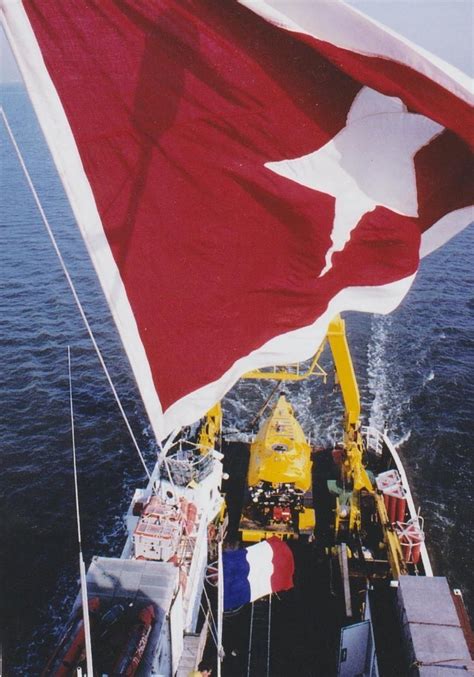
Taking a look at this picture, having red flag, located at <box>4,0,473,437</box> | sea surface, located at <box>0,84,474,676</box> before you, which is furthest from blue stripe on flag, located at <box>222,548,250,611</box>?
red flag, located at <box>4,0,473,437</box>

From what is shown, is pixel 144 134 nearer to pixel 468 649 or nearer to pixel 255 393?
pixel 468 649

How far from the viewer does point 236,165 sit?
663cm

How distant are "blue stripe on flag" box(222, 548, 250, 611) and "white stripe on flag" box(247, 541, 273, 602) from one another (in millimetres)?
200

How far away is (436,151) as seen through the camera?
6.89 m

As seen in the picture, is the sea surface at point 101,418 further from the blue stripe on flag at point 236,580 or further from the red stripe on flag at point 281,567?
the red stripe on flag at point 281,567

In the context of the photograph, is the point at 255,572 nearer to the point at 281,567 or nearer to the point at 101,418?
the point at 281,567

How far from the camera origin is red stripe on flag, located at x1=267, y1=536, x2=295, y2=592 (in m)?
19.6

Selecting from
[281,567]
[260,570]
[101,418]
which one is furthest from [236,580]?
[101,418]

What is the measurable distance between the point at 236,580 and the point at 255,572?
2.57 ft

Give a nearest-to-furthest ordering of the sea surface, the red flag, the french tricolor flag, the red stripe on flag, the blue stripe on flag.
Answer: the red flag < the blue stripe on flag < the french tricolor flag < the red stripe on flag < the sea surface

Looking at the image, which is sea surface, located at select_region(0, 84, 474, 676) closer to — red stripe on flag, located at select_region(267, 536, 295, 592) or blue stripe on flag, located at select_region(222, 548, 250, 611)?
blue stripe on flag, located at select_region(222, 548, 250, 611)

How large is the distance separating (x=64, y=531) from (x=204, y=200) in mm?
26086

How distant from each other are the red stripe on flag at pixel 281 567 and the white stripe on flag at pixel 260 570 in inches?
8.1

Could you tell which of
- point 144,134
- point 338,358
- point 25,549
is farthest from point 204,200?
point 25,549
